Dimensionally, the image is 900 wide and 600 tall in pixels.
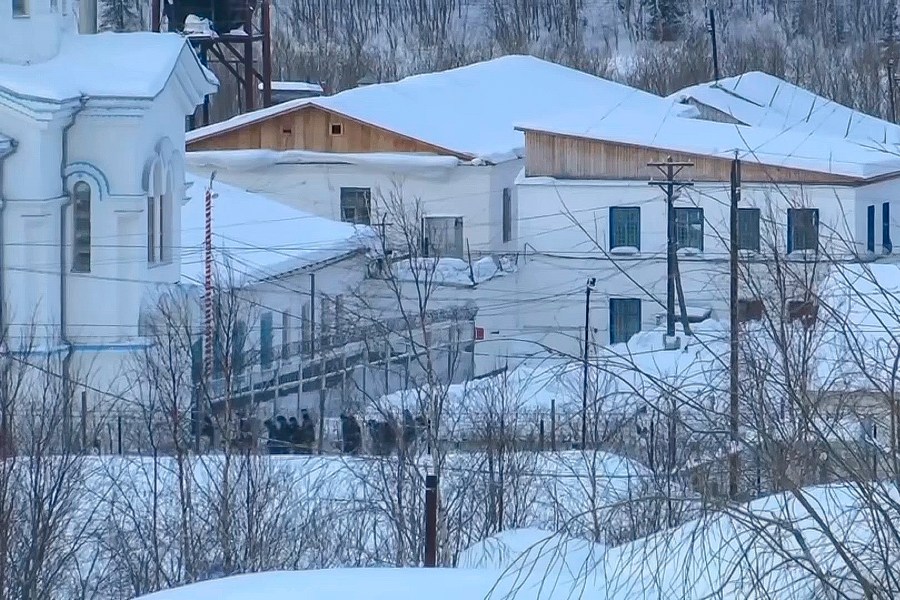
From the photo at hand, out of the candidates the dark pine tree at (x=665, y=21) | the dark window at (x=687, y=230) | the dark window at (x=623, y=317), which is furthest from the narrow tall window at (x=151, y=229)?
the dark pine tree at (x=665, y=21)

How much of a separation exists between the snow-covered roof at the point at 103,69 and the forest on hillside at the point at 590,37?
2424cm

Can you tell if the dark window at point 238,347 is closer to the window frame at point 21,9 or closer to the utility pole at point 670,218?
the window frame at point 21,9

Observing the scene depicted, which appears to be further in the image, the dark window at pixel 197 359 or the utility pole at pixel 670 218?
the utility pole at pixel 670 218

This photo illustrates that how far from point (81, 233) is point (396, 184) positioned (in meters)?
10.3

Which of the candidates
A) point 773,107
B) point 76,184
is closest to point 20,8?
point 76,184

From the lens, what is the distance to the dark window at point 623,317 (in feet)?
76.0

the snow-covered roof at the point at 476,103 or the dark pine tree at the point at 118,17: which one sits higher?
the dark pine tree at the point at 118,17

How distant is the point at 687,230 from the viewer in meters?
23.0

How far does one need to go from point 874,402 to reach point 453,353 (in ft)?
51.0

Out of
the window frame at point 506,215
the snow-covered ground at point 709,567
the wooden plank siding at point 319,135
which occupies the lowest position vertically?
the snow-covered ground at point 709,567

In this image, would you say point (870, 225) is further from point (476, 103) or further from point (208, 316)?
point (208, 316)

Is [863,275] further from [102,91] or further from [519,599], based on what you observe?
[102,91]

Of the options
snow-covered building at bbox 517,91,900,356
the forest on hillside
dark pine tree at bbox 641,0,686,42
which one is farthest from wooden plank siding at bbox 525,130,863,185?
dark pine tree at bbox 641,0,686,42

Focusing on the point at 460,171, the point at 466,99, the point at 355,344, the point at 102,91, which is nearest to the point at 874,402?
the point at 102,91
